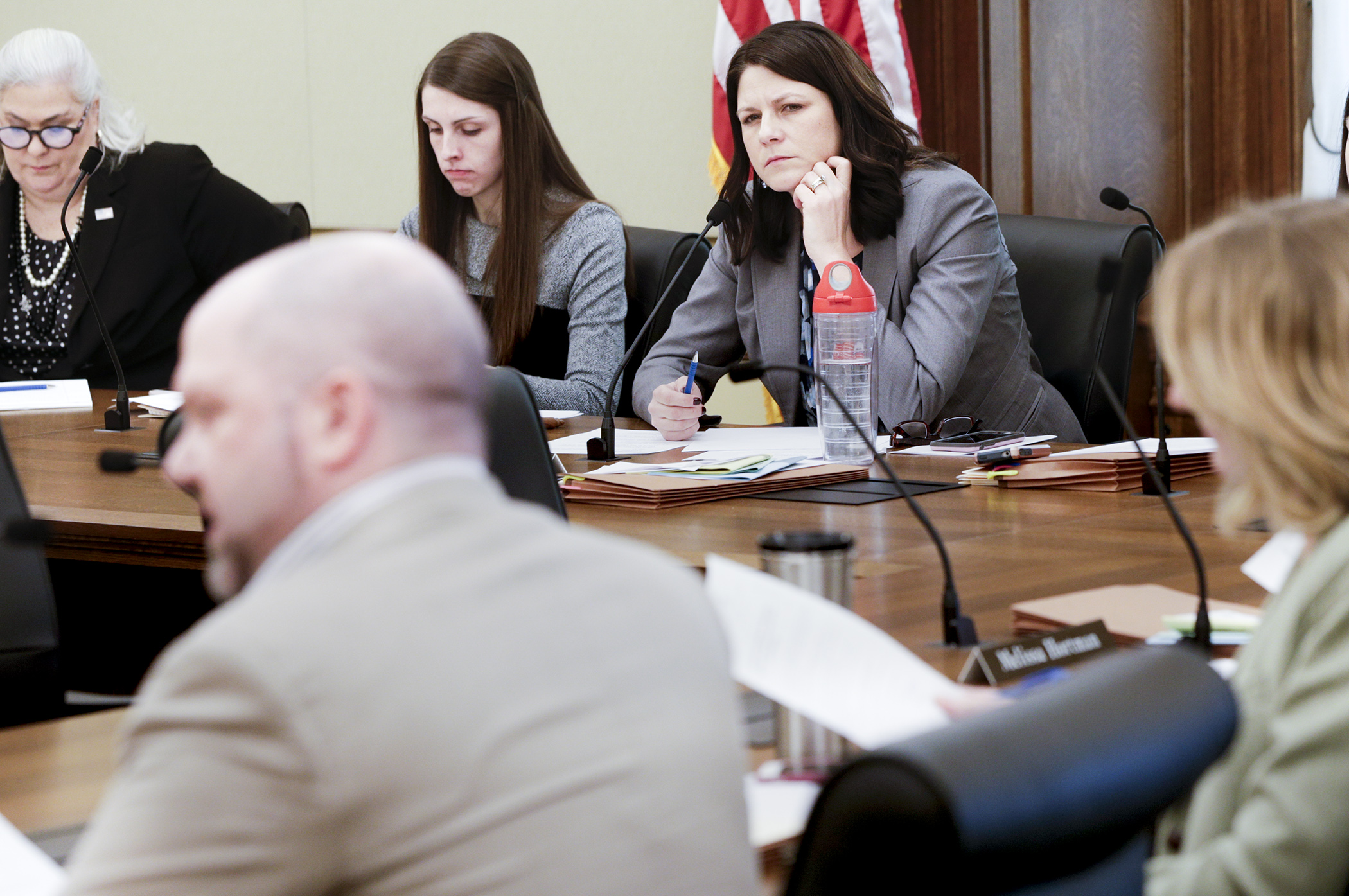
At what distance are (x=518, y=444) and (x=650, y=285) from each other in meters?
1.68

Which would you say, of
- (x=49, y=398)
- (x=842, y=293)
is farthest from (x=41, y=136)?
(x=842, y=293)

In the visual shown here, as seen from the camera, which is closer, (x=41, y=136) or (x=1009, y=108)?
(x=41, y=136)

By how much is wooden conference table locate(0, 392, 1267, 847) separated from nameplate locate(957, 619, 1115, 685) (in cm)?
6

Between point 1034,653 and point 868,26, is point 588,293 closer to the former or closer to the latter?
point 868,26

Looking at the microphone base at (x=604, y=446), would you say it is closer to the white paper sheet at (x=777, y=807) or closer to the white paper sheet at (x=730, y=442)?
the white paper sheet at (x=730, y=442)

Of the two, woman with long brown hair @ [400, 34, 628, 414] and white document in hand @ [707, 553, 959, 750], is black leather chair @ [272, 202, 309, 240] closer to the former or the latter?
woman with long brown hair @ [400, 34, 628, 414]

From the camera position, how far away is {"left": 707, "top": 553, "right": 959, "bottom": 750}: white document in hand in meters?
0.90

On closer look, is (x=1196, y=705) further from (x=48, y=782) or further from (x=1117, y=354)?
(x=1117, y=354)

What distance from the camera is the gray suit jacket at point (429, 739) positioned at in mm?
556

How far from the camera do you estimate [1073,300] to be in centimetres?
279

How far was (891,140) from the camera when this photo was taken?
2.75 m

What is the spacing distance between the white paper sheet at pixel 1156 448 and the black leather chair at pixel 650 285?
1.25 m

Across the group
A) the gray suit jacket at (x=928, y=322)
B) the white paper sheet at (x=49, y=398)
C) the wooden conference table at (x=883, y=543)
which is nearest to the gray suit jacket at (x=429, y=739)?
the wooden conference table at (x=883, y=543)

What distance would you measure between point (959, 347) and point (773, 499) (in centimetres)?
73
